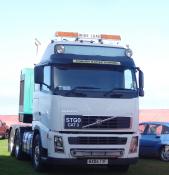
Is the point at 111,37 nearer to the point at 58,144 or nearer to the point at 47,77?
the point at 47,77

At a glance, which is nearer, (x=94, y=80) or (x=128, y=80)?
(x=94, y=80)

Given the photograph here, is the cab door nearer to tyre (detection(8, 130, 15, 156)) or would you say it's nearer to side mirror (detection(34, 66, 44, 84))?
tyre (detection(8, 130, 15, 156))

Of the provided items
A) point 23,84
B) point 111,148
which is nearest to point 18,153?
point 23,84

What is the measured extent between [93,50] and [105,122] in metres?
1.91

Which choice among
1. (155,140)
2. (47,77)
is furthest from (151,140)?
(47,77)

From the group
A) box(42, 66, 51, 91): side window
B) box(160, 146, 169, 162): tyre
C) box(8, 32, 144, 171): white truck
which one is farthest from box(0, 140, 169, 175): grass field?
box(42, 66, 51, 91): side window

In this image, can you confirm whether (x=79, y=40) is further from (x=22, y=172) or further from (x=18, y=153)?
(x=18, y=153)

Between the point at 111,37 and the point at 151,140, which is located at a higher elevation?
the point at 111,37

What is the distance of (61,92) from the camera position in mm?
12031

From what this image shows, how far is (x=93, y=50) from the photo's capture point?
12781 mm

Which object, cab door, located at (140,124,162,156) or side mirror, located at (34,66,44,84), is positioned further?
cab door, located at (140,124,162,156)

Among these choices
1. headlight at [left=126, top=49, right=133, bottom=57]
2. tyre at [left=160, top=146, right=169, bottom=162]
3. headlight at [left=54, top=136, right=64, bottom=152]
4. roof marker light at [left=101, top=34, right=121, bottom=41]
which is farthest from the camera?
tyre at [left=160, top=146, right=169, bottom=162]

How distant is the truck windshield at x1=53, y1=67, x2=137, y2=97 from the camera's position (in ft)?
39.8

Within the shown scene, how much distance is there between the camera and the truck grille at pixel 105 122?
12102 mm
